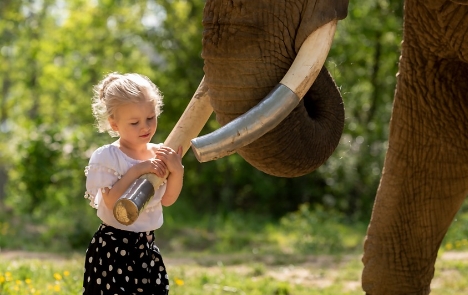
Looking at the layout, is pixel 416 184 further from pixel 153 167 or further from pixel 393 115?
pixel 153 167

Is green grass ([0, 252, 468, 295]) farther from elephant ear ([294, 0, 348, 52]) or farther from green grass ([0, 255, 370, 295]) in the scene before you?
elephant ear ([294, 0, 348, 52])

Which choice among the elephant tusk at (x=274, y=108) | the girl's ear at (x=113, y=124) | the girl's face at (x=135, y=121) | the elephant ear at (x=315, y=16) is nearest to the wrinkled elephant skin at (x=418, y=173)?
the elephant ear at (x=315, y=16)

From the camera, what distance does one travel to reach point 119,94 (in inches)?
146

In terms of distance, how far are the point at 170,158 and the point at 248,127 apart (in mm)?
592

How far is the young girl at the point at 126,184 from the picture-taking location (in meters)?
3.67

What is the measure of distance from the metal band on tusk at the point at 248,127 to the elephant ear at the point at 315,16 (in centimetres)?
26

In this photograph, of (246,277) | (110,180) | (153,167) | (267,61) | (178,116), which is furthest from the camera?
(178,116)

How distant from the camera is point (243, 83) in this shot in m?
3.32

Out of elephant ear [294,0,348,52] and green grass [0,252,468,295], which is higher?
elephant ear [294,0,348,52]

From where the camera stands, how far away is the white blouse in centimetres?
369

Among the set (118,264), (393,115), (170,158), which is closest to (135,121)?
(170,158)

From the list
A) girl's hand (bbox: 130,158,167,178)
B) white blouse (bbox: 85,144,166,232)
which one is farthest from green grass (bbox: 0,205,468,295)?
girl's hand (bbox: 130,158,167,178)

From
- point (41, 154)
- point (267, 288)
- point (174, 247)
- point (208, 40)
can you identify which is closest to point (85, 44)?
point (41, 154)

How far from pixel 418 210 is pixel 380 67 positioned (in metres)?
10.8
